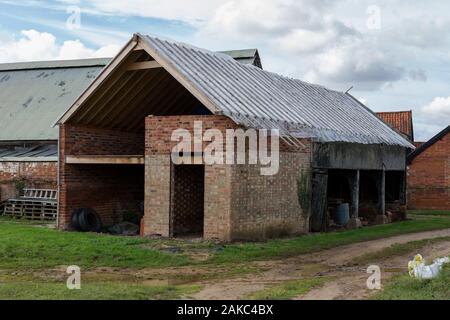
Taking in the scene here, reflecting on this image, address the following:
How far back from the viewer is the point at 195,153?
16016 millimetres

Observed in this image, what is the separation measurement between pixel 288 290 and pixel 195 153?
21.7 feet

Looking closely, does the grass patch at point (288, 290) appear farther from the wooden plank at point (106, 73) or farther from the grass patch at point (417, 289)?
the wooden plank at point (106, 73)

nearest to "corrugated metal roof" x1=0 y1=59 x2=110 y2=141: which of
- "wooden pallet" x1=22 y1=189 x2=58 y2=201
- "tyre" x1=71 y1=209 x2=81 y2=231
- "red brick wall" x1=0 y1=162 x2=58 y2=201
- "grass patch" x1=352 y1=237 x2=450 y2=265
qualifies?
"red brick wall" x1=0 y1=162 x2=58 y2=201

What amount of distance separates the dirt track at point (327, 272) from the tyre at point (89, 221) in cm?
723

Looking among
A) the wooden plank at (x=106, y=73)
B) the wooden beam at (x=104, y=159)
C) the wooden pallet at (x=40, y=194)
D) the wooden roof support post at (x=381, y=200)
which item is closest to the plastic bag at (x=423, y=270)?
the wooden beam at (x=104, y=159)

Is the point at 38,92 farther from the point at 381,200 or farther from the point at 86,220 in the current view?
the point at 381,200

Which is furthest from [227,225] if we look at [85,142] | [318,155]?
[85,142]

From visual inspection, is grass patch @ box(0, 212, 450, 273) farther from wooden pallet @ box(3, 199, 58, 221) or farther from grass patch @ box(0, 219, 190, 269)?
wooden pallet @ box(3, 199, 58, 221)

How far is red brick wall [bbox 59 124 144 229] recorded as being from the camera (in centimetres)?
1870

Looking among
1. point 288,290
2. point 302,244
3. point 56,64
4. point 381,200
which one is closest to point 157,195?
point 302,244

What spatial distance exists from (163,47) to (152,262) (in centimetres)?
654

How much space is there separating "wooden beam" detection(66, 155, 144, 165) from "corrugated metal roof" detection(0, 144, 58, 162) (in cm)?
440

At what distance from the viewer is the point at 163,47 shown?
17156mm
